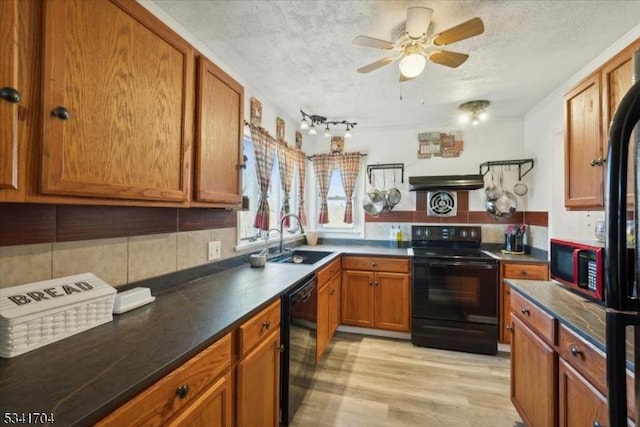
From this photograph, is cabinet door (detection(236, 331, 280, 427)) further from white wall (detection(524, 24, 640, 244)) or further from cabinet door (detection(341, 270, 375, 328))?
white wall (detection(524, 24, 640, 244))

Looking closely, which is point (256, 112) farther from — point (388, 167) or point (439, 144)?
point (439, 144)

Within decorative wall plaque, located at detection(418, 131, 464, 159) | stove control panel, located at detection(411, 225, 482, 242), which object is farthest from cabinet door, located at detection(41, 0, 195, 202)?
decorative wall plaque, located at detection(418, 131, 464, 159)

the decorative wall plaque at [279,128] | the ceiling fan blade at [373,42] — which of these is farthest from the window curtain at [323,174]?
the ceiling fan blade at [373,42]

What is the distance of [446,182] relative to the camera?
3143 millimetres

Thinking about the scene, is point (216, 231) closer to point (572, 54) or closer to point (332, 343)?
point (332, 343)

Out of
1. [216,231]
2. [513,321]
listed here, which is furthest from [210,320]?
[513,321]

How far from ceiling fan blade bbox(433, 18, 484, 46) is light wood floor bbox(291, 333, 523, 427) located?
2.27m

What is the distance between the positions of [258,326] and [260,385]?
0.96ft

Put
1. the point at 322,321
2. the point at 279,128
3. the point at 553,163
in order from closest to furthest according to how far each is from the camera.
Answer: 1. the point at 322,321
2. the point at 553,163
3. the point at 279,128

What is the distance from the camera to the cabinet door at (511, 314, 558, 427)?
1330 mm

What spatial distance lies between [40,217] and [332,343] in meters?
2.54

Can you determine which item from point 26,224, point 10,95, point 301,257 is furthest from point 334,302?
point 10,95

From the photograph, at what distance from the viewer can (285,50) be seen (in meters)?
1.92

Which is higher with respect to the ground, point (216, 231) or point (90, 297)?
point (216, 231)
